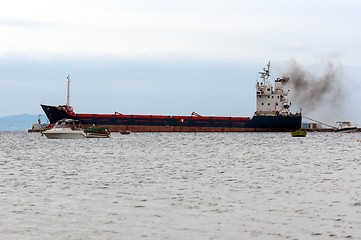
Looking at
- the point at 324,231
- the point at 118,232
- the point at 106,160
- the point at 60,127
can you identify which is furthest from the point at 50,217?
the point at 60,127

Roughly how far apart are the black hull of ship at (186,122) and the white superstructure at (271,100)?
5.34ft

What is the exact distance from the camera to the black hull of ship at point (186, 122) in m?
153

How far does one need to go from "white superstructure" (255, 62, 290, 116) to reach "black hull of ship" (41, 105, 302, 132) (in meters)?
1.63

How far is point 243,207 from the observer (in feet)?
97.1

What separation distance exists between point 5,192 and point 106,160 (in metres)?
27.1

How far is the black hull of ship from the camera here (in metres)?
153

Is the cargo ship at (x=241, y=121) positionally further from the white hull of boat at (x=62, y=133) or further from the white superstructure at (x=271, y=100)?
the white hull of boat at (x=62, y=133)

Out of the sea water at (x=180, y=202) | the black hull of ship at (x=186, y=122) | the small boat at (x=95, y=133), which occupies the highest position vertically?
the black hull of ship at (x=186, y=122)

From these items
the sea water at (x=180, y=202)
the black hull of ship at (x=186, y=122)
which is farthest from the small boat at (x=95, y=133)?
the sea water at (x=180, y=202)

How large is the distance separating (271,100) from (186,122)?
850 inches

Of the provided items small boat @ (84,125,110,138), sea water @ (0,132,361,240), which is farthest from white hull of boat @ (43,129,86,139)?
sea water @ (0,132,361,240)

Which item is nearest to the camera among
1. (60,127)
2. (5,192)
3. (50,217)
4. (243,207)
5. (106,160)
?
(50,217)

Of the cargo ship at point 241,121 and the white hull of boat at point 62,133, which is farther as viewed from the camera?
the cargo ship at point 241,121

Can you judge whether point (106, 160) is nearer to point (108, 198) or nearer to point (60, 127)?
point (108, 198)
